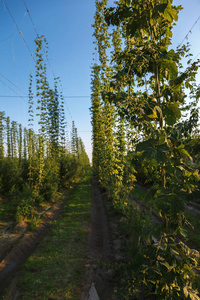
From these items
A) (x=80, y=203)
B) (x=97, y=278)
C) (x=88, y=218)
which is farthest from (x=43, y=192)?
(x=97, y=278)

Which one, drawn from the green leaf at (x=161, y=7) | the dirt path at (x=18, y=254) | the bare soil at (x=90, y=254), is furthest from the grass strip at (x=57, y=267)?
the green leaf at (x=161, y=7)

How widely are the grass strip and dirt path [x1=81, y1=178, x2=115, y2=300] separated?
0.17 meters

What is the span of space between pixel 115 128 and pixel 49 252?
4.68 m

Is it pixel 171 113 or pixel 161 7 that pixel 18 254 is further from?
pixel 161 7

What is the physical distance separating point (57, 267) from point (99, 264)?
3.14 ft

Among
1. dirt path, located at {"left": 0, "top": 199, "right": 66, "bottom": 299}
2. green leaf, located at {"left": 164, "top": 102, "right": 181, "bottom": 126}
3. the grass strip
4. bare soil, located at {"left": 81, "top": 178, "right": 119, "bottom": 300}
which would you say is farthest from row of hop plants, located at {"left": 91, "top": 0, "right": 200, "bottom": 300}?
dirt path, located at {"left": 0, "top": 199, "right": 66, "bottom": 299}

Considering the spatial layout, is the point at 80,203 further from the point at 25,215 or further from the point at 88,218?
the point at 25,215

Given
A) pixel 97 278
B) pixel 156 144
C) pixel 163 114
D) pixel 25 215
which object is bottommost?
pixel 97 278

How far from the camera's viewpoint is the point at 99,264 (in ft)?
14.4

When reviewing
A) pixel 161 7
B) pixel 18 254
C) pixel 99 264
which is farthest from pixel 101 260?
pixel 161 7

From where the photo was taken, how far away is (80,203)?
10.1m

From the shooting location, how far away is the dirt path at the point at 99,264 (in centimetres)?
339

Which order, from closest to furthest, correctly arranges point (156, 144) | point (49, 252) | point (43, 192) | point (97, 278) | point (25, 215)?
point (156, 144) → point (97, 278) → point (49, 252) → point (25, 215) → point (43, 192)

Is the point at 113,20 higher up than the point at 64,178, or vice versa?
the point at 113,20
